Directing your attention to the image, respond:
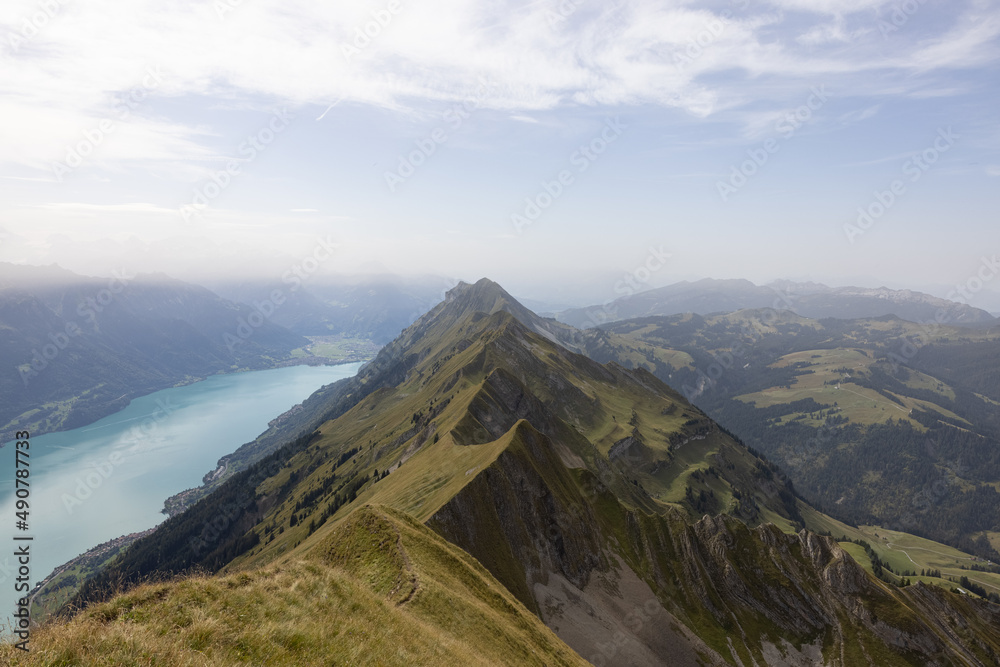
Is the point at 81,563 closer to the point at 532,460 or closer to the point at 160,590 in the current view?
the point at 532,460

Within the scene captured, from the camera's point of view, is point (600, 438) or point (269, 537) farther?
point (600, 438)

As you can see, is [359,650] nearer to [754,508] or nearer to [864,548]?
[754,508]

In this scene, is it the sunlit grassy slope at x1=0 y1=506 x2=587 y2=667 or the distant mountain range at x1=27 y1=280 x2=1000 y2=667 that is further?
the distant mountain range at x1=27 y1=280 x2=1000 y2=667

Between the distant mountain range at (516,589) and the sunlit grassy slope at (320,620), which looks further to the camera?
the distant mountain range at (516,589)

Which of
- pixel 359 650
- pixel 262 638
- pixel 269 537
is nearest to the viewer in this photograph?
pixel 262 638

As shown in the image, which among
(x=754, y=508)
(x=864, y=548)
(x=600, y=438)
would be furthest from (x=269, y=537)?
(x=864, y=548)

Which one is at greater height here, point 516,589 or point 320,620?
point 320,620

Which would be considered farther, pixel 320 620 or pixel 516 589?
pixel 516 589

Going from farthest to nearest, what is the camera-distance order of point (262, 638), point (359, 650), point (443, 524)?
point (443, 524), point (359, 650), point (262, 638)

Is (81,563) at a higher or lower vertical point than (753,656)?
higher

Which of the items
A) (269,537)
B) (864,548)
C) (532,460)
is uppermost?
(532,460)
